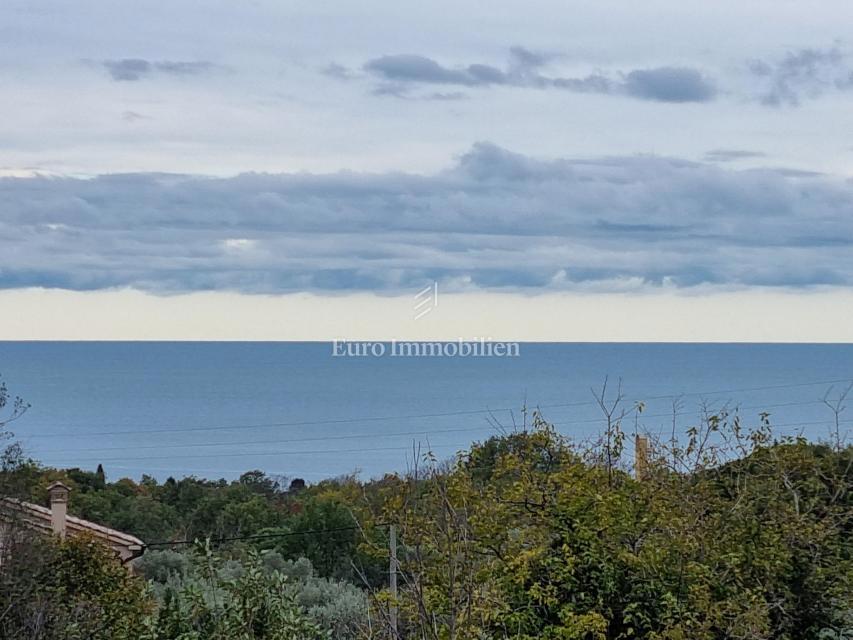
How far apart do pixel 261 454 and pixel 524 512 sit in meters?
70.0

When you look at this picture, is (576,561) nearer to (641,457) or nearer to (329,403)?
(641,457)

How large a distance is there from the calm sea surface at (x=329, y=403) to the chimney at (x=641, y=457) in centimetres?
889

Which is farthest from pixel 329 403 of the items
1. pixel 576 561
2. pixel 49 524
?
pixel 576 561

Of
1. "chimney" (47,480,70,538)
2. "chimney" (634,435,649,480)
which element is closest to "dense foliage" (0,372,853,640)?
"chimney" (634,435,649,480)

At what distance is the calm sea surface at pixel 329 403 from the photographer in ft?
239

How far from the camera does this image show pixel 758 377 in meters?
124

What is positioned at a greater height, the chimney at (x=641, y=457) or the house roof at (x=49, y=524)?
the chimney at (x=641, y=457)

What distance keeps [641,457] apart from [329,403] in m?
95.1

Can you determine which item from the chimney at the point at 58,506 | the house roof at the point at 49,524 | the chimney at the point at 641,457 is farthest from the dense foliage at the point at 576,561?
the chimney at the point at 58,506

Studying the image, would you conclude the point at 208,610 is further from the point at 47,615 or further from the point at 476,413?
the point at 476,413

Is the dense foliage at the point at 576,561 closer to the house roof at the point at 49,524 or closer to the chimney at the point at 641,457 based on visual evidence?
the chimney at the point at 641,457

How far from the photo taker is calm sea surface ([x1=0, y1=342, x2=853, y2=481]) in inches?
2867

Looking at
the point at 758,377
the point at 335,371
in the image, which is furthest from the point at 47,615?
the point at 335,371

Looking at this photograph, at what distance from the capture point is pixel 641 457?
1312cm
